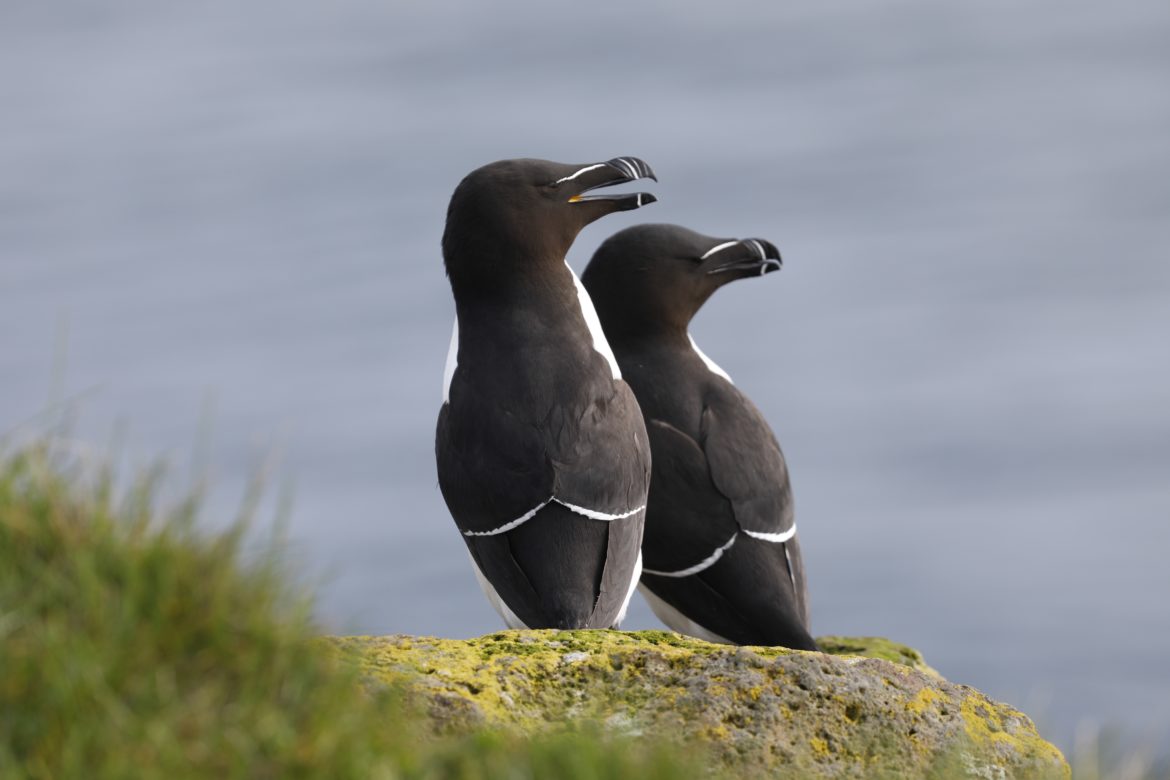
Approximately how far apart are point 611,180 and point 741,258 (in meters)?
1.41

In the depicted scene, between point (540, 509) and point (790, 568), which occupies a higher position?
point (540, 509)

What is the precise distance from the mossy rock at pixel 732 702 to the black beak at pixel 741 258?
4.14 m

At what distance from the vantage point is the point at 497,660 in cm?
463

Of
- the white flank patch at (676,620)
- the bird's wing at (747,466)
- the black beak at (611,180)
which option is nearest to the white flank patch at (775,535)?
the bird's wing at (747,466)

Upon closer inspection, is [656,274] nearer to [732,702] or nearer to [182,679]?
[732,702]

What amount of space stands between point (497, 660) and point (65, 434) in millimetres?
1445

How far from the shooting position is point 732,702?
4.43 metres

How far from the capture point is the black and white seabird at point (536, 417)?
6.61m

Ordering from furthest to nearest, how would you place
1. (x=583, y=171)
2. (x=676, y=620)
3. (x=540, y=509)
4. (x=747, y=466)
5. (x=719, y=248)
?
(x=719, y=248), (x=676, y=620), (x=747, y=466), (x=583, y=171), (x=540, y=509)

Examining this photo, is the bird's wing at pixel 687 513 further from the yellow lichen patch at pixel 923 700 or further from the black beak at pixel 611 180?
the yellow lichen patch at pixel 923 700

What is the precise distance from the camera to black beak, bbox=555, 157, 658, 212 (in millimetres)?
7582

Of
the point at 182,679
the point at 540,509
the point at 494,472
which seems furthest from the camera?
the point at 494,472

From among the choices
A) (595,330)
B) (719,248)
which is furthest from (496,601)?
(719,248)

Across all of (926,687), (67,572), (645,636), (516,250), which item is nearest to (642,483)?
(516,250)
